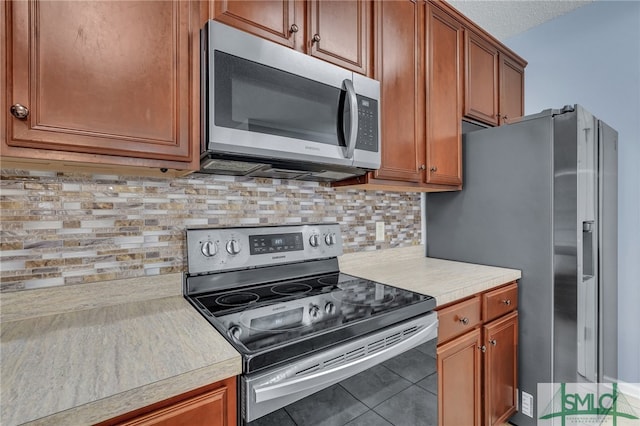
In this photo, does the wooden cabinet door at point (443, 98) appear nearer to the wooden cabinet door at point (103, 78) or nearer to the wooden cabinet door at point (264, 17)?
the wooden cabinet door at point (264, 17)

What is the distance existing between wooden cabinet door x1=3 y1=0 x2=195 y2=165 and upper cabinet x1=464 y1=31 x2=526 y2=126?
1694 mm

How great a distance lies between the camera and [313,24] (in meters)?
1.28

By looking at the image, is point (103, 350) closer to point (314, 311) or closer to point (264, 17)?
point (314, 311)

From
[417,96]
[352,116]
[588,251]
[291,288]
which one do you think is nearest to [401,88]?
[417,96]

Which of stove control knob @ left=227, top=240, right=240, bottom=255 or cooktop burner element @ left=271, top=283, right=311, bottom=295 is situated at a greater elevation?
stove control knob @ left=227, top=240, right=240, bottom=255

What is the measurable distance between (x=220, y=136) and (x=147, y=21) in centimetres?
39

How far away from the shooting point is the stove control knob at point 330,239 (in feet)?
5.40

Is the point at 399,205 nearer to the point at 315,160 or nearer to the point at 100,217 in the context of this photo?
the point at 315,160

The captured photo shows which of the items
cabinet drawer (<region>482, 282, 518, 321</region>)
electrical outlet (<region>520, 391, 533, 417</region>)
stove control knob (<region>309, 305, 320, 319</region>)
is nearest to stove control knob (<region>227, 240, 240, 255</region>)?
stove control knob (<region>309, 305, 320, 319</region>)

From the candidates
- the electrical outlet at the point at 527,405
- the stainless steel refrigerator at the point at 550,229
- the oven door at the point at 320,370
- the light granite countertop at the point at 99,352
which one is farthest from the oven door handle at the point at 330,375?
the electrical outlet at the point at 527,405

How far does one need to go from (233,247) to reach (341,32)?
1043 mm

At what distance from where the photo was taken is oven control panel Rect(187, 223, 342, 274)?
127cm

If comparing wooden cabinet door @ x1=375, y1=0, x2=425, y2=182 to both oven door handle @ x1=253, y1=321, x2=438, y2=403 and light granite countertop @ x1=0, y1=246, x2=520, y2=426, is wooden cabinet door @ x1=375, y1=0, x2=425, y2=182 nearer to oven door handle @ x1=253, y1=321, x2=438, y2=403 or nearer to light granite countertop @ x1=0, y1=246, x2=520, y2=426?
light granite countertop @ x1=0, y1=246, x2=520, y2=426

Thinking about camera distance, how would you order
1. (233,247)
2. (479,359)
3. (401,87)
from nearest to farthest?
(233,247), (479,359), (401,87)
